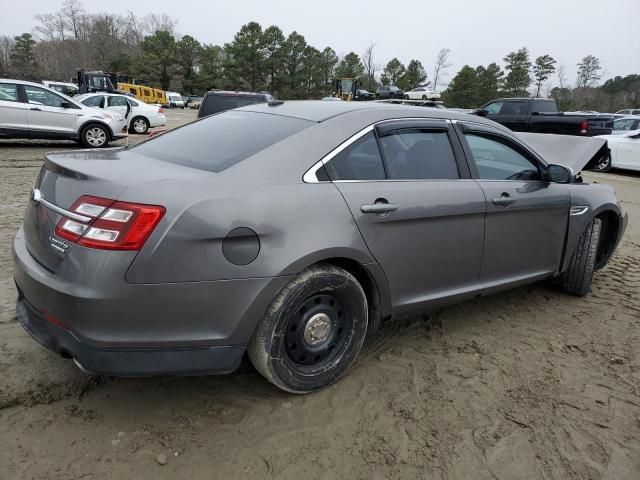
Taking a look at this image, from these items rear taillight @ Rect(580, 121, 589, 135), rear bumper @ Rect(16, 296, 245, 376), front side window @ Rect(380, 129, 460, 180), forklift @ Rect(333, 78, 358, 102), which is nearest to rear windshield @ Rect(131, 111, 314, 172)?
front side window @ Rect(380, 129, 460, 180)

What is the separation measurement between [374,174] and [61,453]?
2047 mm

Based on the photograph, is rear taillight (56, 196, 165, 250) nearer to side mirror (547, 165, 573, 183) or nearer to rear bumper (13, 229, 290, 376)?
rear bumper (13, 229, 290, 376)

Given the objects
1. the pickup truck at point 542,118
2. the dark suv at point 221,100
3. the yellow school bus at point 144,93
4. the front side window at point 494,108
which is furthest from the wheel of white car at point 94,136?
the yellow school bus at point 144,93

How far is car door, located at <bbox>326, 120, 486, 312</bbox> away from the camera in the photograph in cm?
263

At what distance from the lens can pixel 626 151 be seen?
12945mm

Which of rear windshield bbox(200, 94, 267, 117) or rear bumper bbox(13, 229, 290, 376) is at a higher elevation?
rear windshield bbox(200, 94, 267, 117)

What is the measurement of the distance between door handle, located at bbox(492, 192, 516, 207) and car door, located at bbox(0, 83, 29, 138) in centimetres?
1195

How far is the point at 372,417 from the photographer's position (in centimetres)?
248

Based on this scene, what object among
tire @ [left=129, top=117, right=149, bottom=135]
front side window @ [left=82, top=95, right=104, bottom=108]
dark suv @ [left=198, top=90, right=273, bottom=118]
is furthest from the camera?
tire @ [left=129, top=117, right=149, bottom=135]

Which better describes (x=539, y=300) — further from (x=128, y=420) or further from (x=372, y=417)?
(x=128, y=420)

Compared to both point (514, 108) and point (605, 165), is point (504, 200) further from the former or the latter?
point (514, 108)

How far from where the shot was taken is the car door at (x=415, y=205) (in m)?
2.63

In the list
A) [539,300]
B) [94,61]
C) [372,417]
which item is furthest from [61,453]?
[94,61]

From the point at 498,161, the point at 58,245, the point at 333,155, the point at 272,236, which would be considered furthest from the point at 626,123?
the point at 58,245
